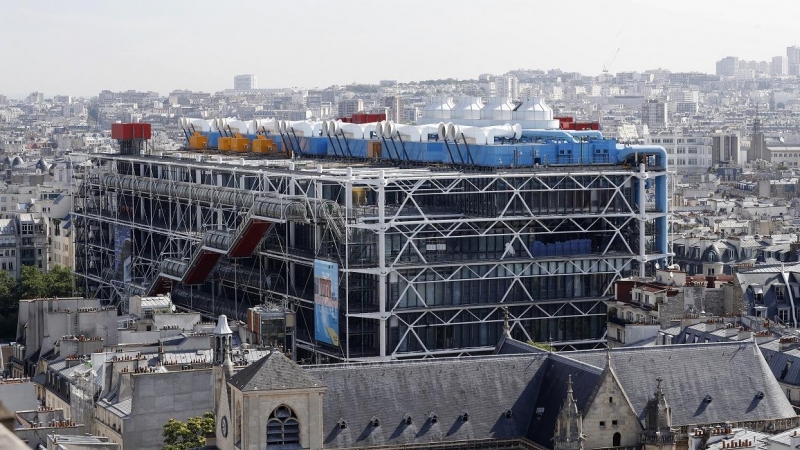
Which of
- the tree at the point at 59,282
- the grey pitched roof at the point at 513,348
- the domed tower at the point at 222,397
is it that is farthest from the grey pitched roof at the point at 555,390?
the tree at the point at 59,282

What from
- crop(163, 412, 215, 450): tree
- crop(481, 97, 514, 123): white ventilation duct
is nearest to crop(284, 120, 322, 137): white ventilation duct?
crop(481, 97, 514, 123): white ventilation duct

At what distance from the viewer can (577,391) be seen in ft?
236

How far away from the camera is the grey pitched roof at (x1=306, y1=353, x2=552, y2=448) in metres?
70.8

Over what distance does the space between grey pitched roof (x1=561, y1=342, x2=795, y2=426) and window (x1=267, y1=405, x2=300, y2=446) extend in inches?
504

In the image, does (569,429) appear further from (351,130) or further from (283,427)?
(351,130)

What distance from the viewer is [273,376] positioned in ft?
221

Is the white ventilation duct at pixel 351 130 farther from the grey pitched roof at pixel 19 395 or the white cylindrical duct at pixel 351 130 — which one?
the grey pitched roof at pixel 19 395

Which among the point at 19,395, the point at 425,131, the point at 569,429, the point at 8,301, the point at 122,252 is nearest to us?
the point at 569,429

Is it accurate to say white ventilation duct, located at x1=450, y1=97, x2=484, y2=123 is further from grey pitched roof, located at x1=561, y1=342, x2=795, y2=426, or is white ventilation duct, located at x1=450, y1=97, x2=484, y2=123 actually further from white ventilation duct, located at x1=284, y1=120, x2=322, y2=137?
grey pitched roof, located at x1=561, y1=342, x2=795, y2=426

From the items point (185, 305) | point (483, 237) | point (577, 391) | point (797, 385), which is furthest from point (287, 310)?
point (577, 391)

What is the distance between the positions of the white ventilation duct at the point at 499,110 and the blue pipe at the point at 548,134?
52.1 feet

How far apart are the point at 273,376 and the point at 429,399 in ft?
25.0

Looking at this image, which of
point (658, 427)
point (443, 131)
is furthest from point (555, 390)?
point (443, 131)

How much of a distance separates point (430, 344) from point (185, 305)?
24383 millimetres
